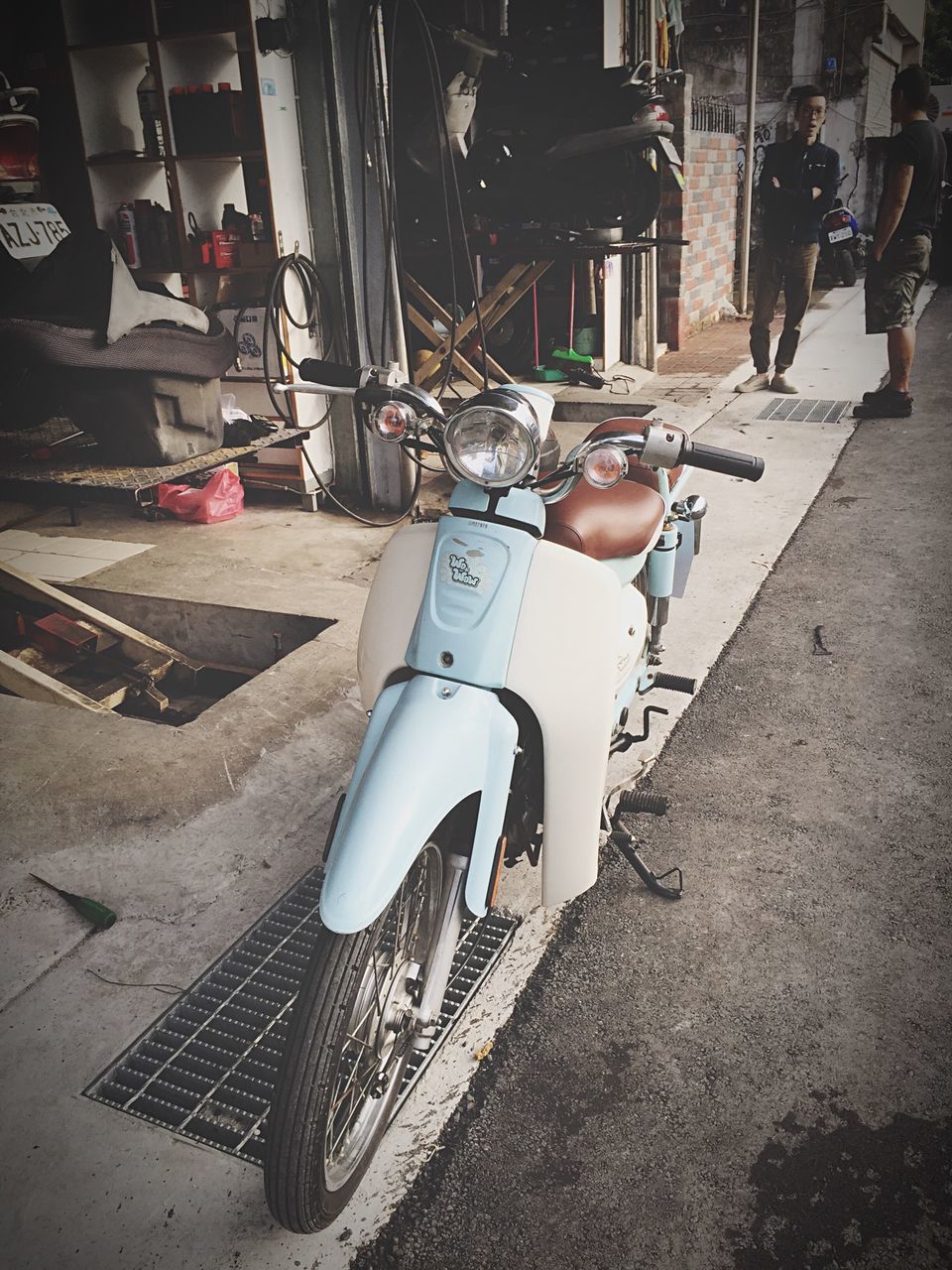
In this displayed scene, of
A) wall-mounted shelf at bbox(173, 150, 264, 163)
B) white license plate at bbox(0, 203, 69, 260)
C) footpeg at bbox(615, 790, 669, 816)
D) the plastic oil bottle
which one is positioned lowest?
Answer: footpeg at bbox(615, 790, 669, 816)

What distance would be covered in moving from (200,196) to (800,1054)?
5.18 m

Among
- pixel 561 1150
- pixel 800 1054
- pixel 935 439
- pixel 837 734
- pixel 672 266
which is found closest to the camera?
pixel 561 1150

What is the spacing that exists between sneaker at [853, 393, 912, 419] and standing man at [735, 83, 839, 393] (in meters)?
0.89

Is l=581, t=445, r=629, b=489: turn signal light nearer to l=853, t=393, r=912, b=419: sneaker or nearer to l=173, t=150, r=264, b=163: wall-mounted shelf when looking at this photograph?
l=173, t=150, r=264, b=163: wall-mounted shelf

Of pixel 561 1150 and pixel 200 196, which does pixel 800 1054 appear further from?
pixel 200 196

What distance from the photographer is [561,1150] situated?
5.80 feet

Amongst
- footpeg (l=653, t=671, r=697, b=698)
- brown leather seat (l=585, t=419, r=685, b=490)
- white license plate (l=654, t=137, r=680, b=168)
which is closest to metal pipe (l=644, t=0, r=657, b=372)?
white license plate (l=654, t=137, r=680, b=168)

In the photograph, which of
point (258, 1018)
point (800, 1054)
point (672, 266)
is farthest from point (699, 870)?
point (672, 266)

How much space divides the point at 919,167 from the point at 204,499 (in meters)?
4.78

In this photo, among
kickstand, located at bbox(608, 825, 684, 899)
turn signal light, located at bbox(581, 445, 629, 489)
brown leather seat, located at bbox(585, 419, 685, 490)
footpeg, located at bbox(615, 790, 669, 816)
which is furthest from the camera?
footpeg, located at bbox(615, 790, 669, 816)

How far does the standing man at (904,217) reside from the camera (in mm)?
5875

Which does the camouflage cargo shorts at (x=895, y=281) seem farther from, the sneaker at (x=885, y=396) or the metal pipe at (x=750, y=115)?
the metal pipe at (x=750, y=115)

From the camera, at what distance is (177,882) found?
243cm

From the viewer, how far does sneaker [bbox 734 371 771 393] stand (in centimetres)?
777
